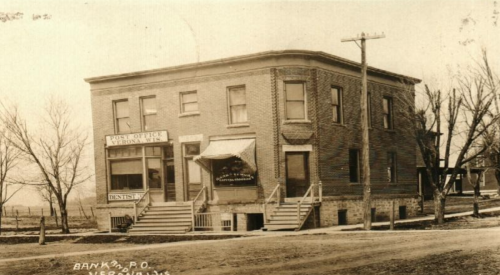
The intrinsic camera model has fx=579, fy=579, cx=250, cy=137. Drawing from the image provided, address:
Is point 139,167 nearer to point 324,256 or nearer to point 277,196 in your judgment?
point 277,196

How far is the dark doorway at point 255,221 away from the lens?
2248cm

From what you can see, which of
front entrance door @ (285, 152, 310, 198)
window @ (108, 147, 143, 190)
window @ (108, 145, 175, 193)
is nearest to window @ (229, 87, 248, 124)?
front entrance door @ (285, 152, 310, 198)

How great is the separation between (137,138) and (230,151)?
4.98 m

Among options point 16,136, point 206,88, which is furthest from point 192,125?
point 16,136

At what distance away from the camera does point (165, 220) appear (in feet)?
75.2

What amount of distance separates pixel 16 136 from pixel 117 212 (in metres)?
6.05

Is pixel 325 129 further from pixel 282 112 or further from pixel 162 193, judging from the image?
pixel 162 193

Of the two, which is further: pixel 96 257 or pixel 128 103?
pixel 128 103

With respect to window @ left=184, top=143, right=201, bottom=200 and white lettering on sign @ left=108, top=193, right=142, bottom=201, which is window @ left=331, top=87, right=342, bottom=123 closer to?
window @ left=184, top=143, right=201, bottom=200

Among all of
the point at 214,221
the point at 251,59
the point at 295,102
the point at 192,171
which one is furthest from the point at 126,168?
the point at 295,102

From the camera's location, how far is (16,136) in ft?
87.7

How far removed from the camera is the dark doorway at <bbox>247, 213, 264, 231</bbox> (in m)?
22.5

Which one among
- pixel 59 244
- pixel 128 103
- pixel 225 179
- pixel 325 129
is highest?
pixel 128 103

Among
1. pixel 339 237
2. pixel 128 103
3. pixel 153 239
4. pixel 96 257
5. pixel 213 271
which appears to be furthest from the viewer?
pixel 128 103
